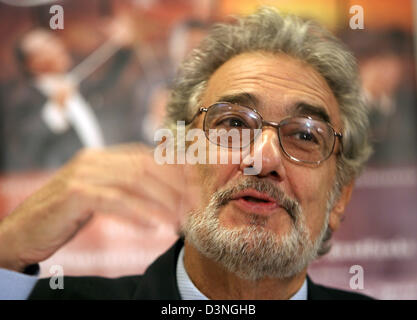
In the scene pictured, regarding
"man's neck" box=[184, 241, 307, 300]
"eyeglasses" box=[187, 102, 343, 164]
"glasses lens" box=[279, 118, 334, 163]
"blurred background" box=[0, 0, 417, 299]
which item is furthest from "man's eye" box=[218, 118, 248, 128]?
"blurred background" box=[0, 0, 417, 299]

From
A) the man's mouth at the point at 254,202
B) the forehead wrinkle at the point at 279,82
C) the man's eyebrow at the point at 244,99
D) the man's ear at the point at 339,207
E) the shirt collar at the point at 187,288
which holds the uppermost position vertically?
the forehead wrinkle at the point at 279,82

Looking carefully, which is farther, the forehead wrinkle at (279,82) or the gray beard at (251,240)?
the forehead wrinkle at (279,82)

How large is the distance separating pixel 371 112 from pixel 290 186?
119cm

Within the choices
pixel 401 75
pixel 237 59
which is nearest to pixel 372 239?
pixel 401 75

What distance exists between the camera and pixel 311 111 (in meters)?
1.20

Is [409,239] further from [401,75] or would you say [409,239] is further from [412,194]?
[401,75]

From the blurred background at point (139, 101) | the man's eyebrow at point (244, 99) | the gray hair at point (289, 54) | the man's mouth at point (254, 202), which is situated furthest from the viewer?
the blurred background at point (139, 101)

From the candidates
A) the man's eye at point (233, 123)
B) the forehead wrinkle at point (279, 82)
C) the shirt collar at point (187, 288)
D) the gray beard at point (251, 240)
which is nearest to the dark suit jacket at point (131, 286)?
the shirt collar at point (187, 288)

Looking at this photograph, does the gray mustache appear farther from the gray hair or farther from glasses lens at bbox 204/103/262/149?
the gray hair

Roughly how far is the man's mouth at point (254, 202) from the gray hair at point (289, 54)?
0.35 meters

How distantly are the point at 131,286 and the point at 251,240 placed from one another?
0.39 metres

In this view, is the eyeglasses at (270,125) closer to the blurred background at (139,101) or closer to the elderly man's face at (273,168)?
the elderly man's face at (273,168)

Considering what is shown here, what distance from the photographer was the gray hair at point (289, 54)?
130 cm

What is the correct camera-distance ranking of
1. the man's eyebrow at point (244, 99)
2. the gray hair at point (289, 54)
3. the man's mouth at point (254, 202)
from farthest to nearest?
the gray hair at point (289, 54), the man's eyebrow at point (244, 99), the man's mouth at point (254, 202)
